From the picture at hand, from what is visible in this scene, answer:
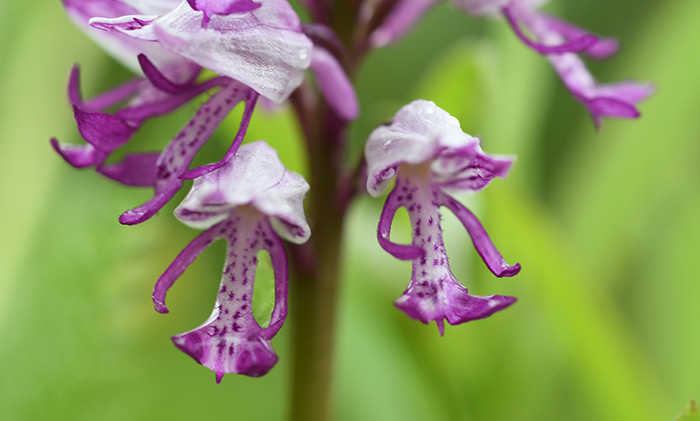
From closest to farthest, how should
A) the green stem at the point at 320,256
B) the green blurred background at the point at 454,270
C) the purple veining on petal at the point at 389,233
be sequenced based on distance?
the purple veining on petal at the point at 389,233
the green stem at the point at 320,256
the green blurred background at the point at 454,270

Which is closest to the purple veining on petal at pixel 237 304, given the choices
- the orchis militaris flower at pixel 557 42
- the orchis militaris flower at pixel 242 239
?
the orchis militaris flower at pixel 242 239

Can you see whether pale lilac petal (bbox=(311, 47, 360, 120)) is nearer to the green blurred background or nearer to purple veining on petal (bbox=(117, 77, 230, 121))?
purple veining on petal (bbox=(117, 77, 230, 121))

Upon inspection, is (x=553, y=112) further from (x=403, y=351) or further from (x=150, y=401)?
(x=150, y=401)

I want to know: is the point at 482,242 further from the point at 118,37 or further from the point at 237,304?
the point at 118,37

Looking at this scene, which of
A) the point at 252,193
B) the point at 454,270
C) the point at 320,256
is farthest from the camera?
the point at 454,270

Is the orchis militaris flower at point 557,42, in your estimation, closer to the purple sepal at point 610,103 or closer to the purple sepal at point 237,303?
the purple sepal at point 610,103

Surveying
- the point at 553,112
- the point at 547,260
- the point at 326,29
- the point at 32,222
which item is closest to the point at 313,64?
the point at 326,29

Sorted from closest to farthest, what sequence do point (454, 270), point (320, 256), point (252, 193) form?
point (252, 193), point (320, 256), point (454, 270)

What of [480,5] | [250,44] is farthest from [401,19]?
[250,44]
